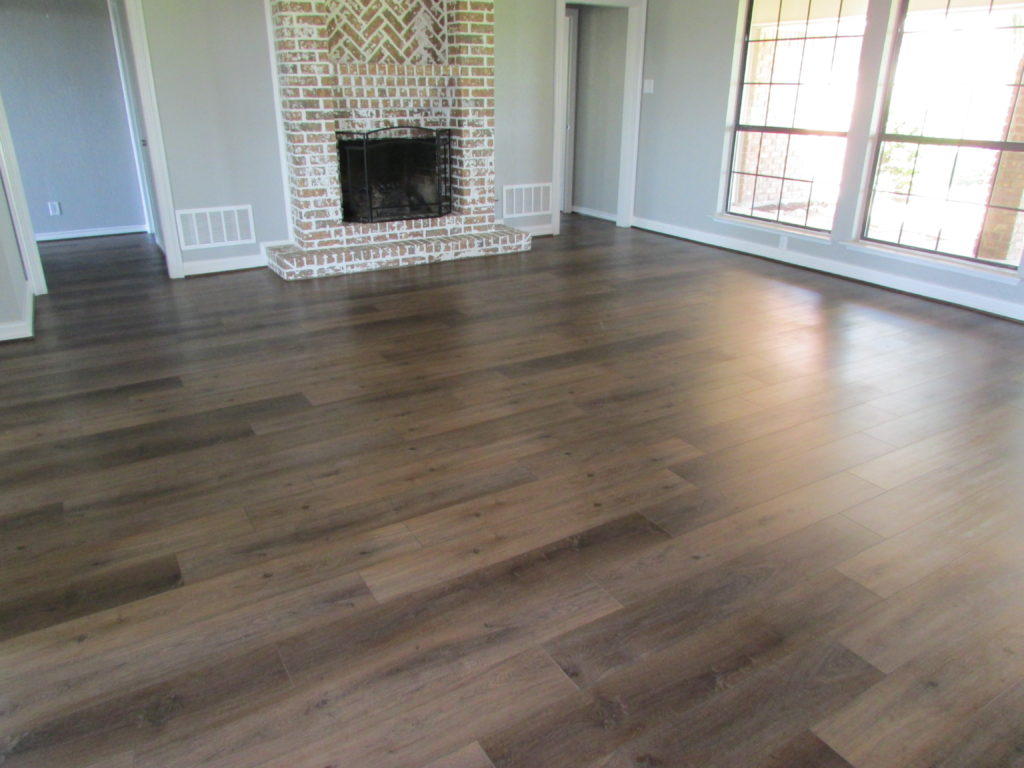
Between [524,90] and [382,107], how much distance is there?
4.65 feet

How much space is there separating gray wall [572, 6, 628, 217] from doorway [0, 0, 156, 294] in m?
4.44

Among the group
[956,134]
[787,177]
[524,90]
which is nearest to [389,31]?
[524,90]

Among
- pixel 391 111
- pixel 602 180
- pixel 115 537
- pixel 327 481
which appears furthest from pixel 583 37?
pixel 115 537

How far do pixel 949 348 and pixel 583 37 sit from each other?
17.2 ft

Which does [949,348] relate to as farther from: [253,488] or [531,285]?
[253,488]

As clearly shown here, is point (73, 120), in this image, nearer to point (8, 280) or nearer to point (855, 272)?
point (8, 280)

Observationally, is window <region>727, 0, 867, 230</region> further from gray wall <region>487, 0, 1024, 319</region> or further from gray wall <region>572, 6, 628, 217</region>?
gray wall <region>572, 6, 628, 217</region>

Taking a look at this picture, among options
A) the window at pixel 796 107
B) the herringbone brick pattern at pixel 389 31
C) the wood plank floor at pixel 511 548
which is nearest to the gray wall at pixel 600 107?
the window at pixel 796 107

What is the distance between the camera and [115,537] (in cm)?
225

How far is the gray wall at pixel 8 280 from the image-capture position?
3924 millimetres

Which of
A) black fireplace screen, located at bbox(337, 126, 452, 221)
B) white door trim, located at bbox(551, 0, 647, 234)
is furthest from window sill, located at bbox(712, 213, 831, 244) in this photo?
black fireplace screen, located at bbox(337, 126, 452, 221)

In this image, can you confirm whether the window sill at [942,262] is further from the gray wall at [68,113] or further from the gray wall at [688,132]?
the gray wall at [68,113]

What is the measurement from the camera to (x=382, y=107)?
221 inches

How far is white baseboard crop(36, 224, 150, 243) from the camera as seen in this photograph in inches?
259
